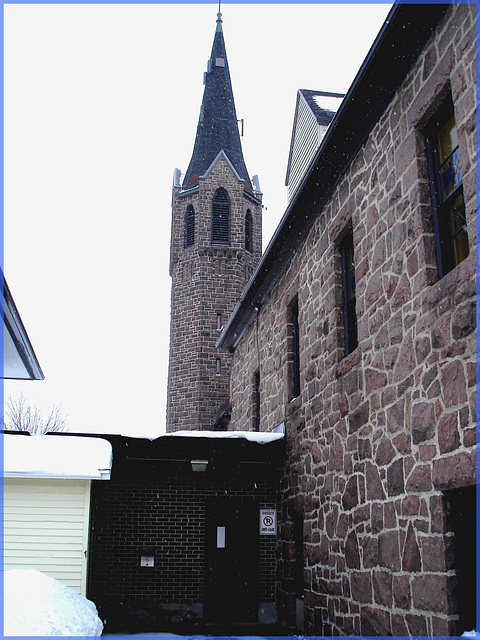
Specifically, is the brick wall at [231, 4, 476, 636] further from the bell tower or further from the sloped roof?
the bell tower

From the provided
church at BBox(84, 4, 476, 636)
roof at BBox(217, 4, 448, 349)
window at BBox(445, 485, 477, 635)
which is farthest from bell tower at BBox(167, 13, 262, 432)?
window at BBox(445, 485, 477, 635)

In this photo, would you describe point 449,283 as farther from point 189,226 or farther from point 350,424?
point 189,226

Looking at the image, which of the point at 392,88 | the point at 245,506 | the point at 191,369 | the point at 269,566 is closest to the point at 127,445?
the point at 245,506

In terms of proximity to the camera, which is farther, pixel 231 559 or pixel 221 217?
pixel 221 217

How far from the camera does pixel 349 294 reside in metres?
8.85

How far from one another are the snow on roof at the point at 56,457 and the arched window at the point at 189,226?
17359mm

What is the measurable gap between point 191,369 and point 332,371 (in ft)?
53.0

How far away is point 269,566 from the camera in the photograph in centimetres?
1148

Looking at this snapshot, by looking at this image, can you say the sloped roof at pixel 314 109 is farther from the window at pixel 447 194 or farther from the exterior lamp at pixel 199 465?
the exterior lamp at pixel 199 465

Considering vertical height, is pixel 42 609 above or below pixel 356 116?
below

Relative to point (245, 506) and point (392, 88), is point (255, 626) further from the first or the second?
point (392, 88)

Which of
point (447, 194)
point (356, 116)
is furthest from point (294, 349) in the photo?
point (447, 194)

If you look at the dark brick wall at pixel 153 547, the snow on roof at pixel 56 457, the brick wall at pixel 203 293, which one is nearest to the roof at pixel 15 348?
the snow on roof at pixel 56 457

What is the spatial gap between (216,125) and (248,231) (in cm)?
610
